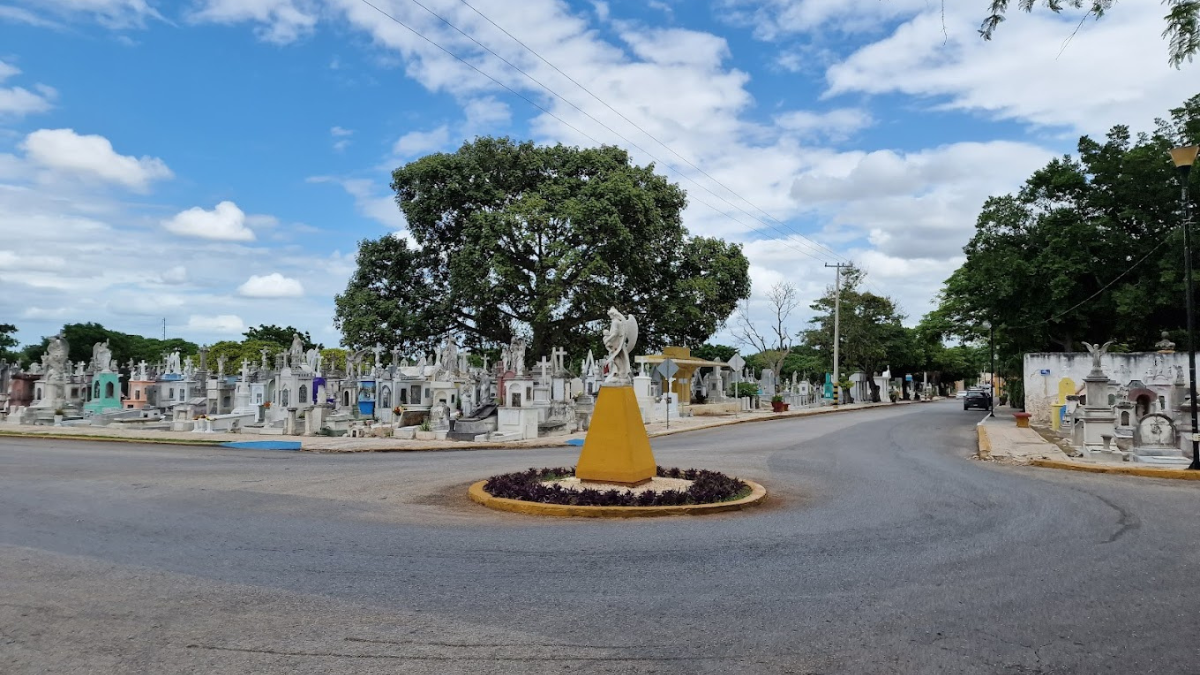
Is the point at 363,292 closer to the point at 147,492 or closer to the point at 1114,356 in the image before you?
the point at 147,492

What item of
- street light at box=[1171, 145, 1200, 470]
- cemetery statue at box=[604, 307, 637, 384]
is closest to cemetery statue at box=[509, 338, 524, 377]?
cemetery statue at box=[604, 307, 637, 384]

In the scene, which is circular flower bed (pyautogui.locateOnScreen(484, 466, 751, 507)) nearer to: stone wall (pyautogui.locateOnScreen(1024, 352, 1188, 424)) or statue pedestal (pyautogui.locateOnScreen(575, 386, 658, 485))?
statue pedestal (pyautogui.locateOnScreen(575, 386, 658, 485))

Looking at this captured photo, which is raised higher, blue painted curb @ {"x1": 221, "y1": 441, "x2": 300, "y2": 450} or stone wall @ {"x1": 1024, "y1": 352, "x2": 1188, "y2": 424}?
stone wall @ {"x1": 1024, "y1": 352, "x2": 1188, "y2": 424}

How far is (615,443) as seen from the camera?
10.4 meters

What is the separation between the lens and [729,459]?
51.8 feet

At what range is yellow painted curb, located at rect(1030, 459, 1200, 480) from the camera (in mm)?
12820

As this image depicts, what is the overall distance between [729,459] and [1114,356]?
1929 cm

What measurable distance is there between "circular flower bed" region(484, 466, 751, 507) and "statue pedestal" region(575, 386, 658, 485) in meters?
0.45

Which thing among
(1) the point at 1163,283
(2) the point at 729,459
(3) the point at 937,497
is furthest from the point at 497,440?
(1) the point at 1163,283

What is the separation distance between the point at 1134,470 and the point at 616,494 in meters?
10.3

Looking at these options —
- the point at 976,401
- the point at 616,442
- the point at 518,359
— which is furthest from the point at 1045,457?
the point at 976,401

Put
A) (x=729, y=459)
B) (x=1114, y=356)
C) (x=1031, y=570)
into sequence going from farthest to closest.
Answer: (x=1114, y=356), (x=729, y=459), (x=1031, y=570)

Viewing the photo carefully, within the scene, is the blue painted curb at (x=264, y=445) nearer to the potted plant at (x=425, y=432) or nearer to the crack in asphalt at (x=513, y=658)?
the potted plant at (x=425, y=432)

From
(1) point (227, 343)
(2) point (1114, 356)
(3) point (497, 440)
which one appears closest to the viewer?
(3) point (497, 440)
